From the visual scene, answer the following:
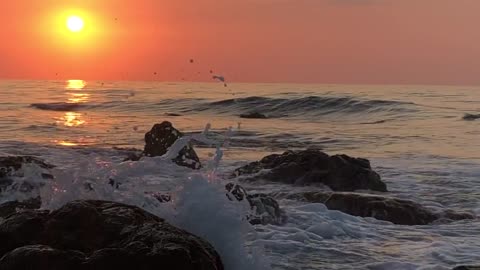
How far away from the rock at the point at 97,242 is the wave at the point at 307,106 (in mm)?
32792

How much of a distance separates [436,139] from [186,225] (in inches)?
718

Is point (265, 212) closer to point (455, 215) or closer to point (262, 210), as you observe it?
point (262, 210)

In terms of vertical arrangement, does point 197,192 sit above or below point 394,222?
above

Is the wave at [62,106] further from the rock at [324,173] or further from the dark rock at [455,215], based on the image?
the dark rock at [455,215]

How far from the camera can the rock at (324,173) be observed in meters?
11.8

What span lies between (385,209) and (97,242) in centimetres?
561

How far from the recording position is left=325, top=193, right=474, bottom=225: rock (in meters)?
8.90

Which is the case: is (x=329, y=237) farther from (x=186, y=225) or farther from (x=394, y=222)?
(x=186, y=225)

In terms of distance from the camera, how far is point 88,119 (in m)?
33.9

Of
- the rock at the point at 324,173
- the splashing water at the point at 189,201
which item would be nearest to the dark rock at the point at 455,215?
the rock at the point at 324,173

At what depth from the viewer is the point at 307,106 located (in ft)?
133

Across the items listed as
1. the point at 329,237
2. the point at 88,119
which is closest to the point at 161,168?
the point at 329,237

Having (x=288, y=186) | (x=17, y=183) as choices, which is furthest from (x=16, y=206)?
(x=288, y=186)

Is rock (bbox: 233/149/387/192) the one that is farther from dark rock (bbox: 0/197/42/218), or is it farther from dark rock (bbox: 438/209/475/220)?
dark rock (bbox: 0/197/42/218)
